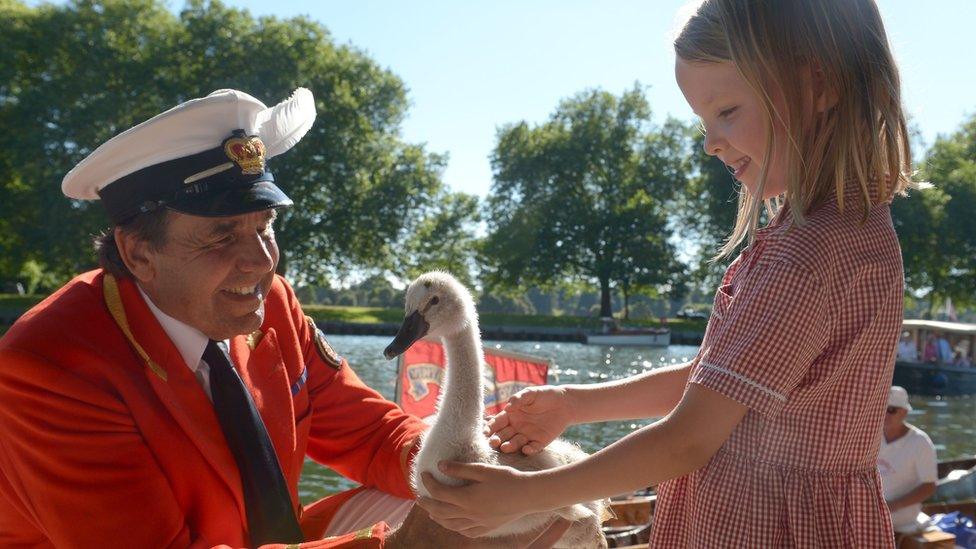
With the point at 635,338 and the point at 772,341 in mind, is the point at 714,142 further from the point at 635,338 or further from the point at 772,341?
the point at 635,338

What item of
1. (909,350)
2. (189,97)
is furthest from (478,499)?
(189,97)

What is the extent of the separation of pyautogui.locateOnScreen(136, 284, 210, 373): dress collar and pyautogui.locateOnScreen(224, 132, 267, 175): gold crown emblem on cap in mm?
585

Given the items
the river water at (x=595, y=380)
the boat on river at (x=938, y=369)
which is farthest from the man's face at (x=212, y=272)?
the boat on river at (x=938, y=369)

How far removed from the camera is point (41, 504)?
2.71 metres

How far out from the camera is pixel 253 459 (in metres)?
3.14

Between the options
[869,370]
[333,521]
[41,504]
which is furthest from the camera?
[333,521]

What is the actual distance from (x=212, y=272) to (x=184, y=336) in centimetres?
29

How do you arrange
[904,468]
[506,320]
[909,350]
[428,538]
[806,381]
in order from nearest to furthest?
1. [806,381]
2. [428,538]
3. [904,468]
4. [909,350]
5. [506,320]

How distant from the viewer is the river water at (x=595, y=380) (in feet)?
58.9

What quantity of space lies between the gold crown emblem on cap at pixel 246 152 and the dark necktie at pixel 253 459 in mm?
693

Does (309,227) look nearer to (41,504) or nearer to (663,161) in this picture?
(663,161)

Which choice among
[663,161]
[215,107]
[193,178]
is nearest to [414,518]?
[193,178]

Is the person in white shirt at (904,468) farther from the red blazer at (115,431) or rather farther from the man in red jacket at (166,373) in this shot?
the red blazer at (115,431)

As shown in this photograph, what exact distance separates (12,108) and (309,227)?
14333 millimetres
